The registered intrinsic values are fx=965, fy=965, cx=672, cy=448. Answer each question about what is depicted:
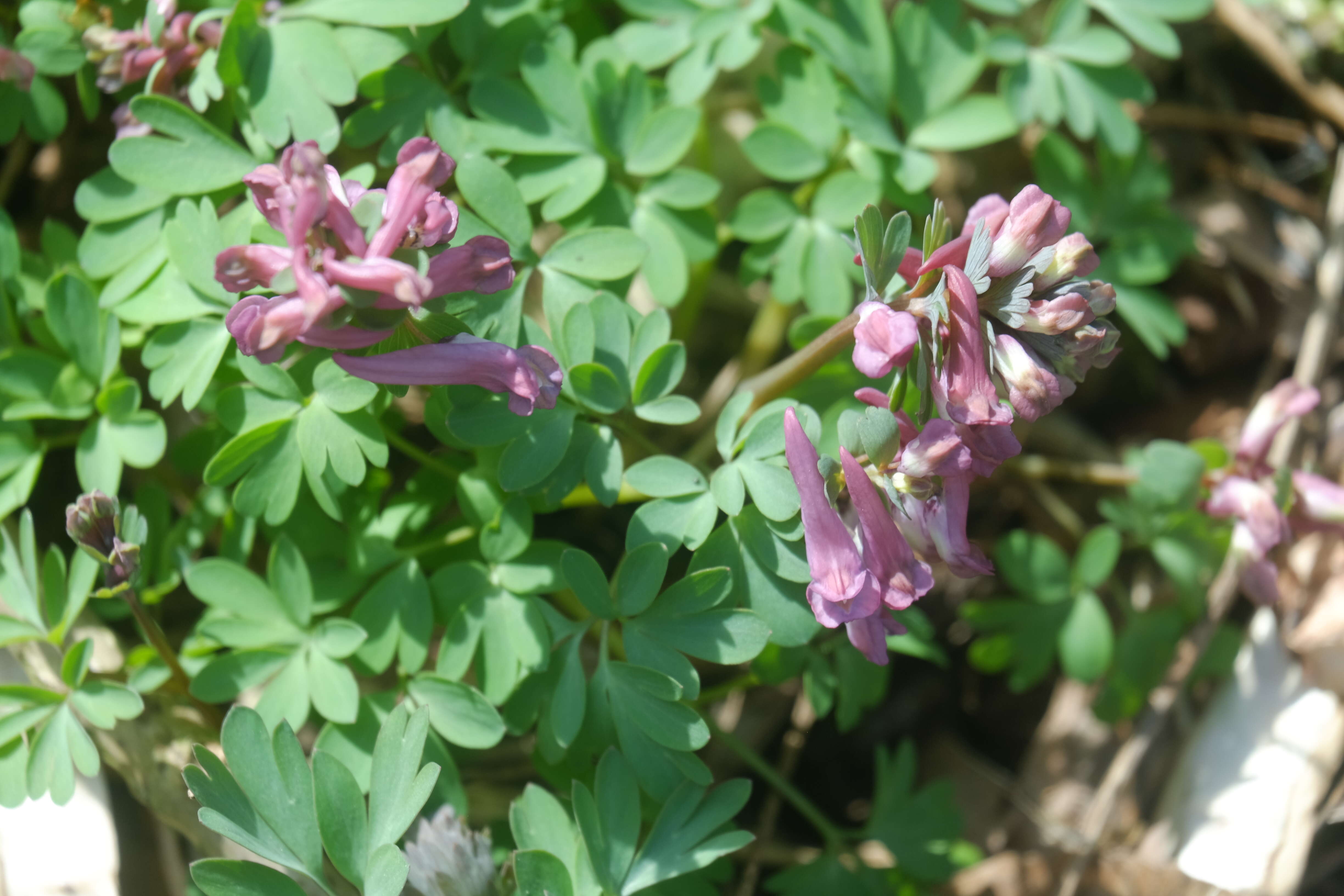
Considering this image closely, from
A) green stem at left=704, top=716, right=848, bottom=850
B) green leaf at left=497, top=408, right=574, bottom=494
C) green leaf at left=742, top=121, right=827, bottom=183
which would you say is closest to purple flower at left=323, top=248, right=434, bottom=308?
green leaf at left=497, top=408, right=574, bottom=494

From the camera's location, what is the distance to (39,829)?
203 cm

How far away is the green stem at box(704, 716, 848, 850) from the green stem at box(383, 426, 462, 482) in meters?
0.81

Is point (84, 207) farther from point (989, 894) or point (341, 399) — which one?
point (989, 894)

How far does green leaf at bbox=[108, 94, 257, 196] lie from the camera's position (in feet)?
6.06

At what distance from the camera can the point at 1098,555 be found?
247cm

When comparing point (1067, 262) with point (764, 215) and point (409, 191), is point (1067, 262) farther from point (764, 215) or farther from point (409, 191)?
point (409, 191)

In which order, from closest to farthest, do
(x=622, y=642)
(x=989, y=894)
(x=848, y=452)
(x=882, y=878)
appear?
(x=848, y=452), (x=622, y=642), (x=882, y=878), (x=989, y=894)

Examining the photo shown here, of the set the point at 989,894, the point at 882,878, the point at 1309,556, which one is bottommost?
the point at 989,894

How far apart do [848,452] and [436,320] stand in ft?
2.29

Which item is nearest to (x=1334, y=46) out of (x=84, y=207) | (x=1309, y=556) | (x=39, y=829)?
(x=1309, y=556)

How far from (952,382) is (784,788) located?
4.15 ft

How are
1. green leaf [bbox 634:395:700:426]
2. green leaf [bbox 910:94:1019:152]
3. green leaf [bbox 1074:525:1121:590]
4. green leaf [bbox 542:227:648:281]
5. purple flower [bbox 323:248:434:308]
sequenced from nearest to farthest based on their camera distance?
purple flower [bbox 323:248:434:308]
green leaf [bbox 634:395:700:426]
green leaf [bbox 542:227:648:281]
green leaf [bbox 910:94:1019:152]
green leaf [bbox 1074:525:1121:590]

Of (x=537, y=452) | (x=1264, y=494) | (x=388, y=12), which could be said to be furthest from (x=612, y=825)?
(x=1264, y=494)

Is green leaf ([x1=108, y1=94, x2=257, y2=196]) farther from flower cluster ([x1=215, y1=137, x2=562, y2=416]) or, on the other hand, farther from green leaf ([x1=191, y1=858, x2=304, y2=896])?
green leaf ([x1=191, y1=858, x2=304, y2=896])
